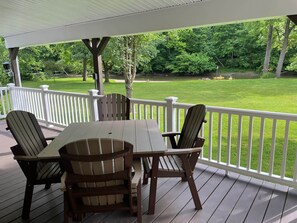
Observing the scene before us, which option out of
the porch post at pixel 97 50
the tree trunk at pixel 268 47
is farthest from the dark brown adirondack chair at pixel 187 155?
the tree trunk at pixel 268 47

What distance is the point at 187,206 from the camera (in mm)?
2562

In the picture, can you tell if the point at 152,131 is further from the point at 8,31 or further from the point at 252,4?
the point at 8,31

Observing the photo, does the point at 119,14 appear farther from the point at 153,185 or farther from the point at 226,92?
the point at 226,92

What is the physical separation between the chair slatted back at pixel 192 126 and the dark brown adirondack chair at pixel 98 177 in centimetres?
77

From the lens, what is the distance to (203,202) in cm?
263

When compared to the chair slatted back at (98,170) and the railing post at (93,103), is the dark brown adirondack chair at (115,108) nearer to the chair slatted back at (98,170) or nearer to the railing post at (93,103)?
the railing post at (93,103)

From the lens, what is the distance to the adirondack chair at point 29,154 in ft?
7.55

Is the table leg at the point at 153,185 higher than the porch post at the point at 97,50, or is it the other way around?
the porch post at the point at 97,50

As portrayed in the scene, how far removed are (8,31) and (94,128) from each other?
536 centimetres

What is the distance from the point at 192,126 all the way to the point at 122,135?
0.78m

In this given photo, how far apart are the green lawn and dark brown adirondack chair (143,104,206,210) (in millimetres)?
7106

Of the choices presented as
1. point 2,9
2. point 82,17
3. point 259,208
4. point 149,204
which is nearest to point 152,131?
point 149,204

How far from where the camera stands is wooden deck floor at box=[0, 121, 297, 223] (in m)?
2.39

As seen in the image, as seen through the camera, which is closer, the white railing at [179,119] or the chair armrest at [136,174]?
the chair armrest at [136,174]
